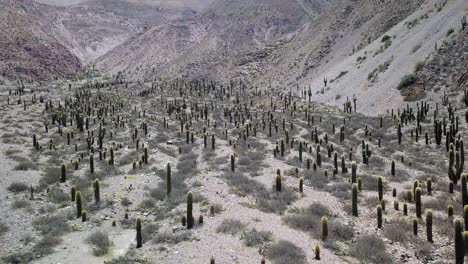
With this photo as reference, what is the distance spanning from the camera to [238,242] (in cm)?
1238

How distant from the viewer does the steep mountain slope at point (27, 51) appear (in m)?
78.2

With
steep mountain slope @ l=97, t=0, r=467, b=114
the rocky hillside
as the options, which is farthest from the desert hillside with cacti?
the rocky hillside

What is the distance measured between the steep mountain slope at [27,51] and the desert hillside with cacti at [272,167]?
26.0m

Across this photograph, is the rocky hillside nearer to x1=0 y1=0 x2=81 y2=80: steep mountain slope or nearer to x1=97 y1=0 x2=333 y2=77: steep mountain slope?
x1=0 y1=0 x2=81 y2=80: steep mountain slope

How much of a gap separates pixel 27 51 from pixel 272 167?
80.2 m

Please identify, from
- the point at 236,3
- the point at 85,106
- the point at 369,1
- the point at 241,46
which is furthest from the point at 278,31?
the point at 85,106

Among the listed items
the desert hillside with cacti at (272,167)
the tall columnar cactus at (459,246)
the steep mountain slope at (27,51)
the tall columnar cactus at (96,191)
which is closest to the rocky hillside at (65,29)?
the steep mountain slope at (27,51)

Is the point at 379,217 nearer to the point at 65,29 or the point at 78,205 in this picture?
the point at 78,205

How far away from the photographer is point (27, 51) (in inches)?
3369

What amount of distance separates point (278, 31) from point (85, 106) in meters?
75.9

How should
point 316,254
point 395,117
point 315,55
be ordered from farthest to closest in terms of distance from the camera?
point 315,55 < point 395,117 < point 316,254

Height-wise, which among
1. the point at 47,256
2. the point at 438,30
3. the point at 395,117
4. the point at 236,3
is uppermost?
the point at 236,3

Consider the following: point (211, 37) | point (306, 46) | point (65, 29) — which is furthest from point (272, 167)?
point (65, 29)

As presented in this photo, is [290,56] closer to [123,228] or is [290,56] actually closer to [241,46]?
[241,46]
